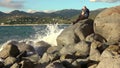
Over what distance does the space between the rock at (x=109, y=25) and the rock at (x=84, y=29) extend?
0.50 m

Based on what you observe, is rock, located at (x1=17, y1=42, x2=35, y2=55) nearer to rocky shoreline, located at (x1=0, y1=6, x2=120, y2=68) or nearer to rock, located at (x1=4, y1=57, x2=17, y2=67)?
rocky shoreline, located at (x1=0, y1=6, x2=120, y2=68)

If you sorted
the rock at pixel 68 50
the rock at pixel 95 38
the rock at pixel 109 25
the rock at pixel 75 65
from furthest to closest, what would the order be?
the rock at pixel 109 25 → the rock at pixel 95 38 → the rock at pixel 68 50 → the rock at pixel 75 65

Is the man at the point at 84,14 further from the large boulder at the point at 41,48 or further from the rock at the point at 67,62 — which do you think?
the rock at the point at 67,62

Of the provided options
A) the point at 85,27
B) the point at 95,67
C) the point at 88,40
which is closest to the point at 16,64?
the point at 95,67

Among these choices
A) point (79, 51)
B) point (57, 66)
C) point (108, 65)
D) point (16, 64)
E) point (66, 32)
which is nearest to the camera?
point (108, 65)

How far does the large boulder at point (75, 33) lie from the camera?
19.8 metres

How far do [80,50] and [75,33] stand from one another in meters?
3.20

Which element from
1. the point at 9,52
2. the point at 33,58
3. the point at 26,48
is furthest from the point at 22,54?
the point at 26,48

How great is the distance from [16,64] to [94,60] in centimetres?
326

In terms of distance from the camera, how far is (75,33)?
20.1 meters

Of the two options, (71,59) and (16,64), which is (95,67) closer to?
(71,59)

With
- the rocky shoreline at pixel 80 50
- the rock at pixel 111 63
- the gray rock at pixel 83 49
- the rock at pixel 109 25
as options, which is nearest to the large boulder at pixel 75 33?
the rocky shoreline at pixel 80 50

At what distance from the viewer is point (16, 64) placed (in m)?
14.7

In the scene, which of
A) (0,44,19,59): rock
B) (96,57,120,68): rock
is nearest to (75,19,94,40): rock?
(0,44,19,59): rock
